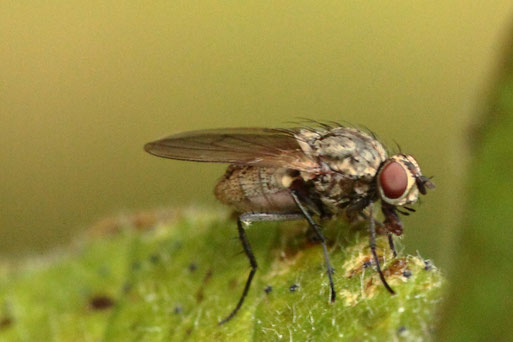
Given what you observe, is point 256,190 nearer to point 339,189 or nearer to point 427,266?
point 339,189

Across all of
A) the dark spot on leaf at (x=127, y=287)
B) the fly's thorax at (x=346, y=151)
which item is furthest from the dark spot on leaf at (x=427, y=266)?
the dark spot on leaf at (x=127, y=287)

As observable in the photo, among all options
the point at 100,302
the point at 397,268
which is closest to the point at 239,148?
the point at 100,302

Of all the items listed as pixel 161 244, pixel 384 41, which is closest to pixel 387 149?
pixel 161 244

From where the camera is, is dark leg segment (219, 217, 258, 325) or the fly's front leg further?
dark leg segment (219, 217, 258, 325)

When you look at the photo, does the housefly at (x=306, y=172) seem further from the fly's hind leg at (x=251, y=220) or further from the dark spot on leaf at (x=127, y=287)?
the dark spot on leaf at (x=127, y=287)

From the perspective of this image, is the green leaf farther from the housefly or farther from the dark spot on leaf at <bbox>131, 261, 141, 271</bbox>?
the housefly

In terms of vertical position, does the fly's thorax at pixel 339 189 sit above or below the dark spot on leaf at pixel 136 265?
above

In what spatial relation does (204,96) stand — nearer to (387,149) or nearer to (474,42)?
(474,42)

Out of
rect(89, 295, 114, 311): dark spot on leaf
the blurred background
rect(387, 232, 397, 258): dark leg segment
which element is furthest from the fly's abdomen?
the blurred background
